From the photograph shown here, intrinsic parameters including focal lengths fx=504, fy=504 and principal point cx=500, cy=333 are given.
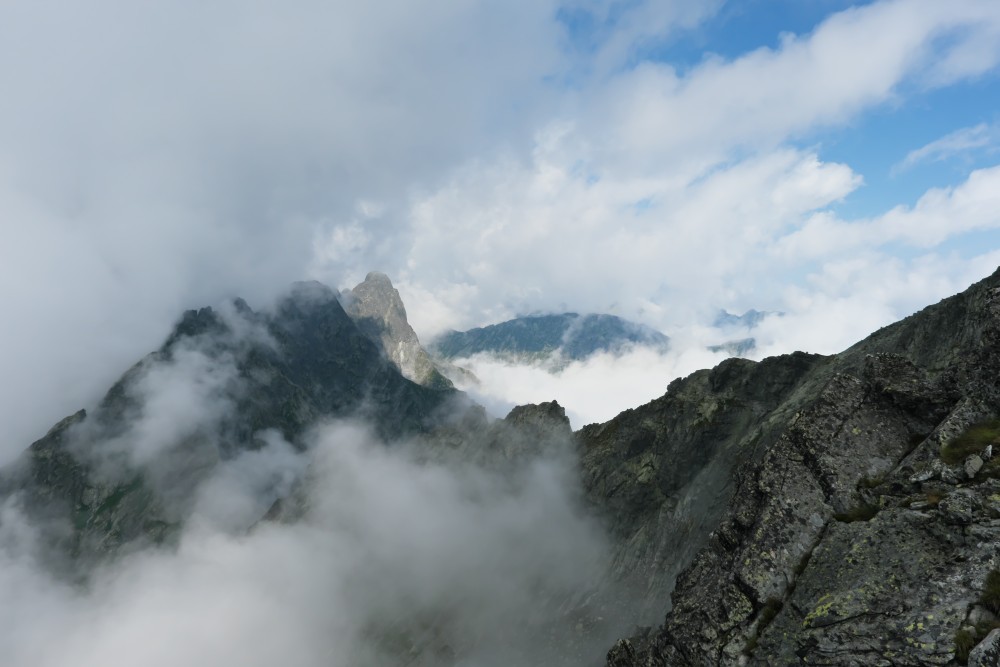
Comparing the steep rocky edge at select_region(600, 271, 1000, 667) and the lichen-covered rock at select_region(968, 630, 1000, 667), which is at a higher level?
the steep rocky edge at select_region(600, 271, 1000, 667)

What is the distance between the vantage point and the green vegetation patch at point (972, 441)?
20391 mm

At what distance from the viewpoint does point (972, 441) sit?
20875 mm

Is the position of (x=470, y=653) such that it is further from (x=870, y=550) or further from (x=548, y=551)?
(x=870, y=550)

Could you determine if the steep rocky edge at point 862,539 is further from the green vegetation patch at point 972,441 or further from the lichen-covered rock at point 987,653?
the green vegetation patch at point 972,441

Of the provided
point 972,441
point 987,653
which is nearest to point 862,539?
point 987,653

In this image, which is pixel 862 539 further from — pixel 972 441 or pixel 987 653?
pixel 972 441

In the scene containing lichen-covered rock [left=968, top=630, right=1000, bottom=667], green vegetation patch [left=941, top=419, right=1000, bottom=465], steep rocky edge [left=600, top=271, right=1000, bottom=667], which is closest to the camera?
lichen-covered rock [left=968, top=630, right=1000, bottom=667]

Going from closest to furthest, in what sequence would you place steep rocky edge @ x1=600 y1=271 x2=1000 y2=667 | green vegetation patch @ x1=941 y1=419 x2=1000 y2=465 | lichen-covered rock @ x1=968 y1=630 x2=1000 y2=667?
lichen-covered rock @ x1=968 y1=630 x2=1000 y2=667 < steep rocky edge @ x1=600 y1=271 x2=1000 y2=667 < green vegetation patch @ x1=941 y1=419 x2=1000 y2=465

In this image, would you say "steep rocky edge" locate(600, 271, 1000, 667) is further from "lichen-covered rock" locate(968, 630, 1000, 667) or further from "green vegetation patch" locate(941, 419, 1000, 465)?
"green vegetation patch" locate(941, 419, 1000, 465)

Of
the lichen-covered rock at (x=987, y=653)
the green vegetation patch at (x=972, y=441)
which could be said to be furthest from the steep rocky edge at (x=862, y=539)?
the green vegetation patch at (x=972, y=441)

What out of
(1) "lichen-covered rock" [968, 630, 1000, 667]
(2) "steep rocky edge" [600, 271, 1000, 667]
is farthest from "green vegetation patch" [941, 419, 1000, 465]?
(1) "lichen-covered rock" [968, 630, 1000, 667]

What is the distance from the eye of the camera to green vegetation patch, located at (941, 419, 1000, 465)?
66.9 feet

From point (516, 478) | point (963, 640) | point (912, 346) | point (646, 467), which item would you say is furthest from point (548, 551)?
point (963, 640)

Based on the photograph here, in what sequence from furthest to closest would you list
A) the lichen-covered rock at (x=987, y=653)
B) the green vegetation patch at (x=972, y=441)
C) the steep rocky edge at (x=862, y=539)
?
1. the green vegetation patch at (x=972, y=441)
2. the steep rocky edge at (x=862, y=539)
3. the lichen-covered rock at (x=987, y=653)
